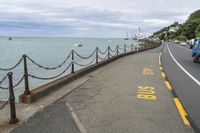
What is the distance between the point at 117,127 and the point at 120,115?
0.78m

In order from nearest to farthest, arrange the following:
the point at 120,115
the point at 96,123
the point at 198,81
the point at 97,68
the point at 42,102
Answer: the point at 96,123 < the point at 120,115 < the point at 42,102 < the point at 198,81 < the point at 97,68

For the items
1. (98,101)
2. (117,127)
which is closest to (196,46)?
(98,101)

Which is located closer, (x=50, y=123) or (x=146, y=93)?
(x=50, y=123)

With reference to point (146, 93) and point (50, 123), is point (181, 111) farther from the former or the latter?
point (50, 123)

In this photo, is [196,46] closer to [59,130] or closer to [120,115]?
[120,115]

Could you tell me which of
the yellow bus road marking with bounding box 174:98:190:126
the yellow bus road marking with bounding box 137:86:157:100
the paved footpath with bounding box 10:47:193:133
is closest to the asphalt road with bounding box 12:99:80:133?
the paved footpath with bounding box 10:47:193:133

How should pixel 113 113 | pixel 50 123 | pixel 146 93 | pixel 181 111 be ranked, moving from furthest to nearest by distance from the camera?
pixel 146 93, pixel 181 111, pixel 113 113, pixel 50 123

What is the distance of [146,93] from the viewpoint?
8320 mm

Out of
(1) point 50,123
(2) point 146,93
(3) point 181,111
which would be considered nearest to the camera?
(1) point 50,123

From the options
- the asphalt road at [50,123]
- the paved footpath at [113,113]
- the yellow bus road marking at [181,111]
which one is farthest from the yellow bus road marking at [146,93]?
the asphalt road at [50,123]

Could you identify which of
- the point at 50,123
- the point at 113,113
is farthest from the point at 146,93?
the point at 50,123

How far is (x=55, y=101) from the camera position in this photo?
7117mm

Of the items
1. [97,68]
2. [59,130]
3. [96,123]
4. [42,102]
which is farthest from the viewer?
[97,68]

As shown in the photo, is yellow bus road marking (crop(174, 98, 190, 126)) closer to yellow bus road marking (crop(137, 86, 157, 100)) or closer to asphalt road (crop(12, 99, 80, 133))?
yellow bus road marking (crop(137, 86, 157, 100))
